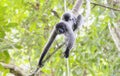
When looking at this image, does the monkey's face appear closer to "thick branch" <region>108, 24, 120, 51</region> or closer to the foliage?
the foliage

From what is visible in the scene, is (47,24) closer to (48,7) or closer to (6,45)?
(48,7)

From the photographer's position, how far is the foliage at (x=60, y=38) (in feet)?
6.27

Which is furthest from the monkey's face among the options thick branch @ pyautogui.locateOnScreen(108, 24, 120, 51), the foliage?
thick branch @ pyautogui.locateOnScreen(108, 24, 120, 51)

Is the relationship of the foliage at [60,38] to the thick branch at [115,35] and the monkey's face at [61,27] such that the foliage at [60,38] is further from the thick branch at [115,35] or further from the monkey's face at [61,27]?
the monkey's face at [61,27]

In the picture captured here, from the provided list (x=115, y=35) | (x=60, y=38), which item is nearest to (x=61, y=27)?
(x=60, y=38)

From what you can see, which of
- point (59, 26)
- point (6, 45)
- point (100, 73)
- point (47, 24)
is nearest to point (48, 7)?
point (47, 24)

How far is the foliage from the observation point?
1911 mm

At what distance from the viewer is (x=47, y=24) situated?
2.29 m

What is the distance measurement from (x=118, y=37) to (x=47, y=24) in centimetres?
57

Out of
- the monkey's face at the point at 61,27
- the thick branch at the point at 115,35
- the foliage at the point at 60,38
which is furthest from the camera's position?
the thick branch at the point at 115,35

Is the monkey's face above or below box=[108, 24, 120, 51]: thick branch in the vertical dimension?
above

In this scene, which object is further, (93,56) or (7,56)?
(93,56)

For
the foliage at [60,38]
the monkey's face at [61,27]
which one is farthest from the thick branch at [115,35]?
the monkey's face at [61,27]

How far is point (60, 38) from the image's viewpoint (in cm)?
211
